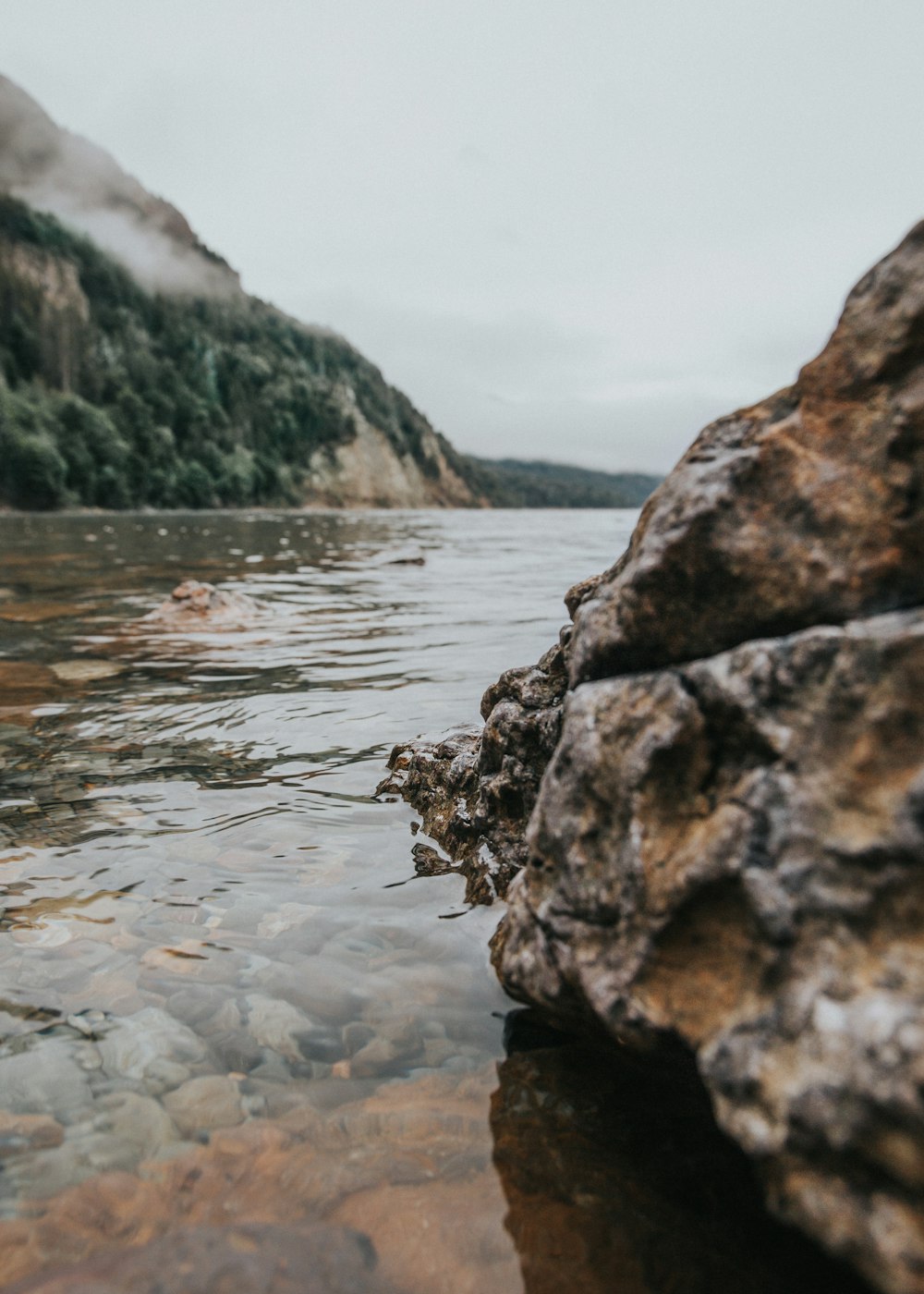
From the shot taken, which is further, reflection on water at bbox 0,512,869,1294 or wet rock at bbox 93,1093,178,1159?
wet rock at bbox 93,1093,178,1159

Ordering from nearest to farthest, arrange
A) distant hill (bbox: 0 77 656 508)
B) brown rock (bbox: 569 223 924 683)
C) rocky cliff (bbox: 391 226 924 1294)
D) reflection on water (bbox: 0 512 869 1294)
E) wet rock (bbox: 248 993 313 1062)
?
rocky cliff (bbox: 391 226 924 1294) → reflection on water (bbox: 0 512 869 1294) → brown rock (bbox: 569 223 924 683) → wet rock (bbox: 248 993 313 1062) → distant hill (bbox: 0 77 656 508)

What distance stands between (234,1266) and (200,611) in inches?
372

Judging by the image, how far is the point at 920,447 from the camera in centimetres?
195

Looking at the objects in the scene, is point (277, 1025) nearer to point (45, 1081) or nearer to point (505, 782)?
point (45, 1081)

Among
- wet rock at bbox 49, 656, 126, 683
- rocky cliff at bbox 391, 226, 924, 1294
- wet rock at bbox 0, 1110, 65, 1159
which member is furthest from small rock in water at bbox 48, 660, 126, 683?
rocky cliff at bbox 391, 226, 924, 1294

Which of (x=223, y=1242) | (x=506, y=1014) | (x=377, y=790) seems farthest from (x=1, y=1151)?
(x=377, y=790)

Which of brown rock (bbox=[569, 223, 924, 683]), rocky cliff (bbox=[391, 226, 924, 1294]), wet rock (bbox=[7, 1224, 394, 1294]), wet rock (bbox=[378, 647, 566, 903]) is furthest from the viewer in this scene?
wet rock (bbox=[378, 647, 566, 903])

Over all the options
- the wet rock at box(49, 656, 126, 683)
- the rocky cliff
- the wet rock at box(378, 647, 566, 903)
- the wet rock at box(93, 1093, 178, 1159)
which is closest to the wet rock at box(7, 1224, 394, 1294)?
the wet rock at box(93, 1093, 178, 1159)

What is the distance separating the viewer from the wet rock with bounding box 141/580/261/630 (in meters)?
10.2

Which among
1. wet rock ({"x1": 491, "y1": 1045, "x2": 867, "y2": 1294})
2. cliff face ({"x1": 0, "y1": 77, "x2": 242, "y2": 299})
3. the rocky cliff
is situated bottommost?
wet rock ({"x1": 491, "y1": 1045, "x2": 867, "y2": 1294})

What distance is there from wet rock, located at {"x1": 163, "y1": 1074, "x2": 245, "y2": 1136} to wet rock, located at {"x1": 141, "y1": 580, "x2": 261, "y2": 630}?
328 inches

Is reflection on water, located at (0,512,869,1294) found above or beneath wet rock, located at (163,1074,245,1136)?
above

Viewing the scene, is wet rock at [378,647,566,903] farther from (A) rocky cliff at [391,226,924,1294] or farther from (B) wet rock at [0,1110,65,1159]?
(B) wet rock at [0,1110,65,1159]

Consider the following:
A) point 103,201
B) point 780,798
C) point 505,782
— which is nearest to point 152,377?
point 103,201
